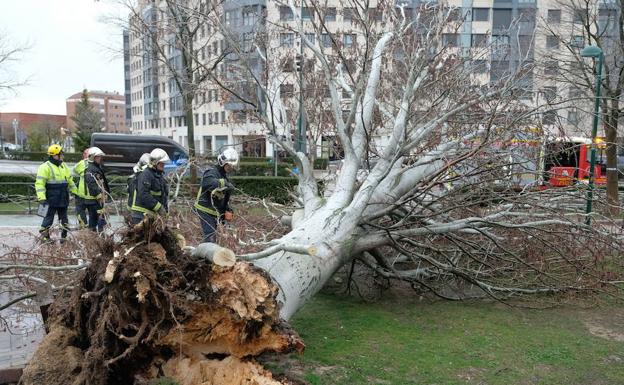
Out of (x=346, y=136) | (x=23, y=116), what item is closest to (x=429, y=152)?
(x=346, y=136)

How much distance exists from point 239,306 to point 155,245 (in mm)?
665

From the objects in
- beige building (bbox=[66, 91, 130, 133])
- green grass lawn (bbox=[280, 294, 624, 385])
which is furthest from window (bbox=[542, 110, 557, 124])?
beige building (bbox=[66, 91, 130, 133])

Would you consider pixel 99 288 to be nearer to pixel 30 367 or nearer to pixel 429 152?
pixel 30 367

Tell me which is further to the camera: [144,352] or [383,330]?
[383,330]

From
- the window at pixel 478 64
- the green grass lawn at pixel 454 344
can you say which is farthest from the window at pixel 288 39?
the green grass lawn at pixel 454 344

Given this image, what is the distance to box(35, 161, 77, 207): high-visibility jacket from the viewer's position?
8.02m

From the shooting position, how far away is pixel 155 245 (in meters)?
3.36

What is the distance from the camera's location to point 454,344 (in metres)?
4.56

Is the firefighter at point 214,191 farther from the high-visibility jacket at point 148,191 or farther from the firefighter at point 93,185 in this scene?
the firefighter at point 93,185

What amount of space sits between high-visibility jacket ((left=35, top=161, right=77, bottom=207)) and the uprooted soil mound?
16.9ft

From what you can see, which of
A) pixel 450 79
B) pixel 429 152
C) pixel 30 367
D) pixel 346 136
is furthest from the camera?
pixel 450 79

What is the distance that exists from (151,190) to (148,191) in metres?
0.11

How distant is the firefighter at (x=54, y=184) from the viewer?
26.3 ft

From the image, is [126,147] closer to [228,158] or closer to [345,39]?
[345,39]
